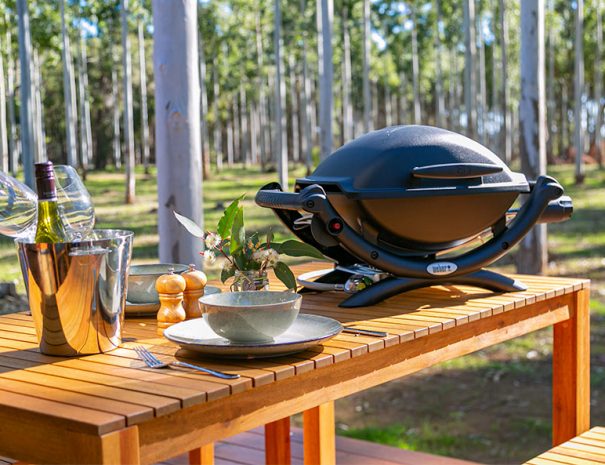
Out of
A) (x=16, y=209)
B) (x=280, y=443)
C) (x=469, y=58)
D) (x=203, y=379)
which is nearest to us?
(x=203, y=379)

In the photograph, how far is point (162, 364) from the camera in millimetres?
1420

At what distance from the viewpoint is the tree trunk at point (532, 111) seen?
21.9ft

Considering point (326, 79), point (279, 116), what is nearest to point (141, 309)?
point (326, 79)

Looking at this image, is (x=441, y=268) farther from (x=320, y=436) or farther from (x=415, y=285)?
(x=320, y=436)

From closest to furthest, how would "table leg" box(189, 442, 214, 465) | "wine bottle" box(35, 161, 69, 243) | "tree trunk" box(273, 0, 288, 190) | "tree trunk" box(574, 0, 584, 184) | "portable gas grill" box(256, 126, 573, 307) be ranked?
"wine bottle" box(35, 161, 69, 243), "portable gas grill" box(256, 126, 573, 307), "table leg" box(189, 442, 214, 465), "tree trunk" box(273, 0, 288, 190), "tree trunk" box(574, 0, 584, 184)

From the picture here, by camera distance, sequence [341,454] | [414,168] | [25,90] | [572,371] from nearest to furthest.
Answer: [414,168] → [572,371] → [341,454] → [25,90]

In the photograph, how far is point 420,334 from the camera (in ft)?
5.59

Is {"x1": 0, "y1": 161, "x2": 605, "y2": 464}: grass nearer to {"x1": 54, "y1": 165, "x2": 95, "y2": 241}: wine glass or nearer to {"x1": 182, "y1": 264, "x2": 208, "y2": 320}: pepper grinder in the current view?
{"x1": 182, "y1": 264, "x2": 208, "y2": 320}: pepper grinder

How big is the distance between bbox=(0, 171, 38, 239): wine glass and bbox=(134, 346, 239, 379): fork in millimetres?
389

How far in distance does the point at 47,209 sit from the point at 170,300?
0.99ft

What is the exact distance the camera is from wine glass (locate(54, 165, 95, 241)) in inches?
67.4

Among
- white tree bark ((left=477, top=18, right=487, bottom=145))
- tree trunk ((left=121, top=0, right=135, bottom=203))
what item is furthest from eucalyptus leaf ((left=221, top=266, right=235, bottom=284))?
white tree bark ((left=477, top=18, right=487, bottom=145))

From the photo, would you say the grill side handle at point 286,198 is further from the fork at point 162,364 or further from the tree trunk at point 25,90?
the tree trunk at point 25,90

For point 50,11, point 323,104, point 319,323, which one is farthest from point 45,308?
point 50,11
